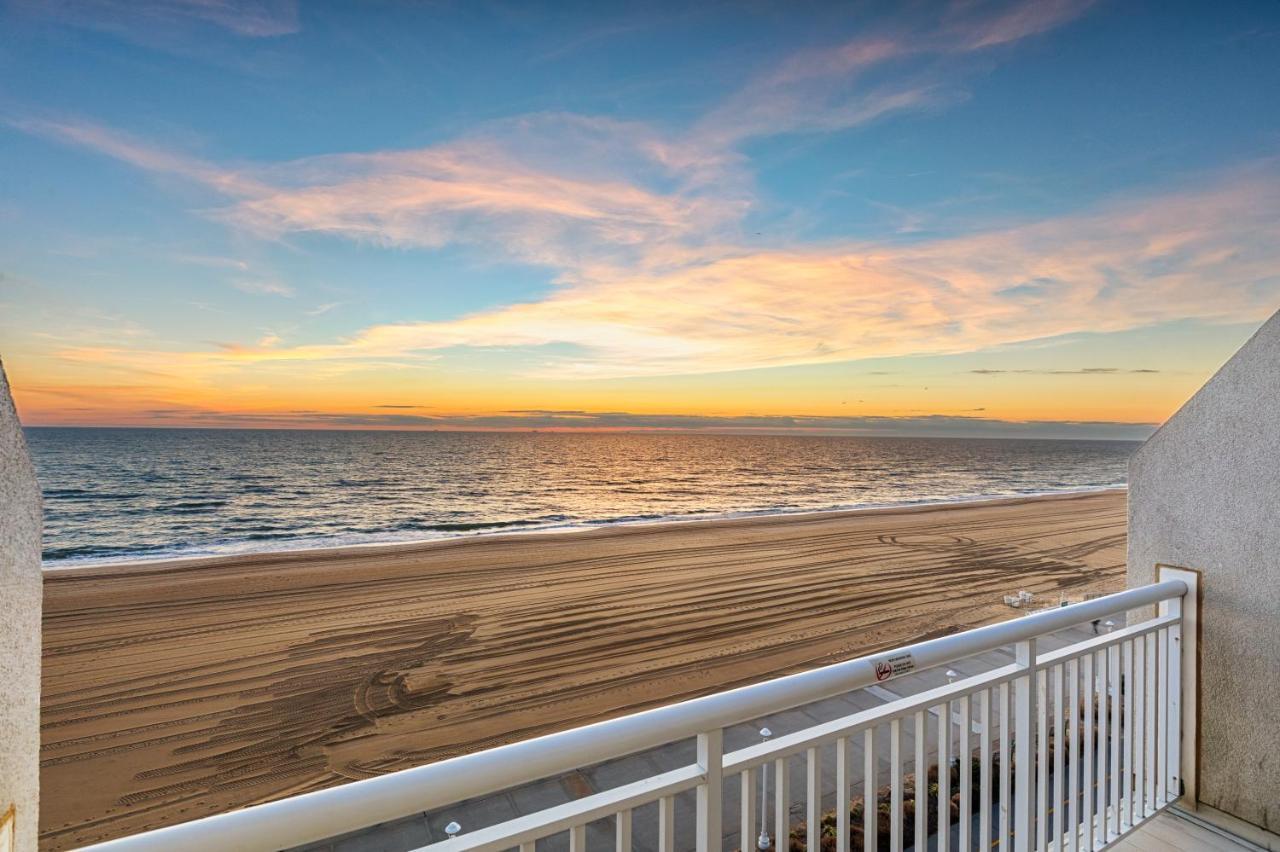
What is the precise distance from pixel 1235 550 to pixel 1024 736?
47.3 inches

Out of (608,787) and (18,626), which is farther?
(608,787)

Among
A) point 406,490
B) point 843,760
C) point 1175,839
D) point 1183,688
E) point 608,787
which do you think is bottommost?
point 406,490

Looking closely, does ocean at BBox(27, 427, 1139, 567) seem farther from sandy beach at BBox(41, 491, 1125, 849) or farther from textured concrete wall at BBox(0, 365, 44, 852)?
textured concrete wall at BBox(0, 365, 44, 852)

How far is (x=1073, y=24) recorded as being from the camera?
4.74 metres

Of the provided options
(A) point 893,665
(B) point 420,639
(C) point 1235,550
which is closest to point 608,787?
(A) point 893,665

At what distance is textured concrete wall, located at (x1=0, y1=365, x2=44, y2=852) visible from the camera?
0.69 m

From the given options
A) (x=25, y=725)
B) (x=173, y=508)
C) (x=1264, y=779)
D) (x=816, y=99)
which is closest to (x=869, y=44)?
(x=816, y=99)

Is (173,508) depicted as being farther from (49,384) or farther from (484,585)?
(484,585)

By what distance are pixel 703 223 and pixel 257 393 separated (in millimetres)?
36608

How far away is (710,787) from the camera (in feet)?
3.67

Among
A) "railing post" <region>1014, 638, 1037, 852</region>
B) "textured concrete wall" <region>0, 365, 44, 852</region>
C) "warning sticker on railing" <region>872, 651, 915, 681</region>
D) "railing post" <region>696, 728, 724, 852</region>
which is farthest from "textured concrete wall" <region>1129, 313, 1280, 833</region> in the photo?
"textured concrete wall" <region>0, 365, 44, 852</region>

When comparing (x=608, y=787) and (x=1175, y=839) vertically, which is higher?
(x=1175, y=839)

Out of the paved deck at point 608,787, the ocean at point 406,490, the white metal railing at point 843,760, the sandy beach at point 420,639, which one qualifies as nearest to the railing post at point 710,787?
the white metal railing at point 843,760

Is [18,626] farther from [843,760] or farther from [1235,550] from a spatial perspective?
[1235,550]
